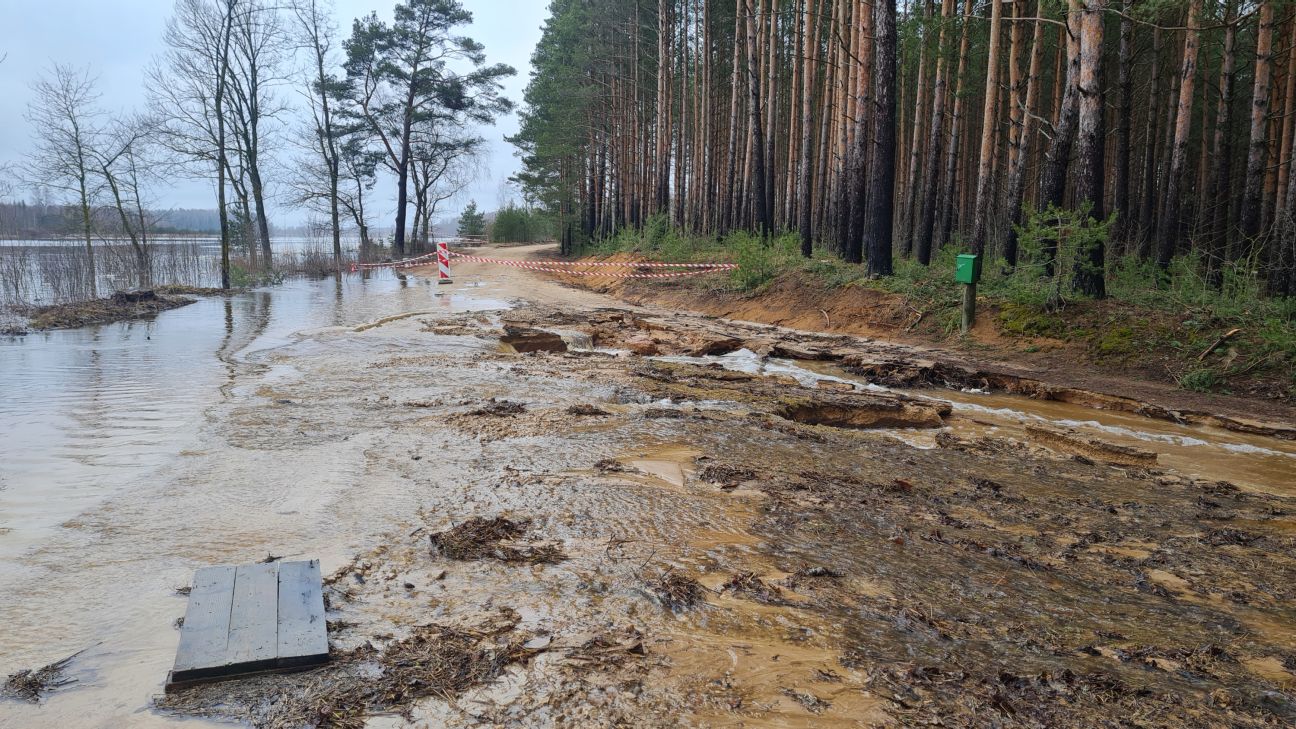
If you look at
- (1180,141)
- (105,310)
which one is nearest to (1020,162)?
(1180,141)

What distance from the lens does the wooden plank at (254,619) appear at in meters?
2.62

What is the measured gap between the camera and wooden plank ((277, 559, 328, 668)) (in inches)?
104

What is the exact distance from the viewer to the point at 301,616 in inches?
112

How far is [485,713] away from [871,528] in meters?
2.55

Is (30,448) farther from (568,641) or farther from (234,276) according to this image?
(234,276)

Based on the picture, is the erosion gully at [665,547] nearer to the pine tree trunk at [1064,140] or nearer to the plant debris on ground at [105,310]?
the pine tree trunk at [1064,140]

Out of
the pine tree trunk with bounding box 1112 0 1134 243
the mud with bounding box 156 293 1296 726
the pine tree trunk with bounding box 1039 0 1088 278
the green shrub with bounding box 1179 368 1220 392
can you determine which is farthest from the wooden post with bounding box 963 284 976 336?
the pine tree trunk with bounding box 1112 0 1134 243

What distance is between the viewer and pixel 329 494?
4574 millimetres

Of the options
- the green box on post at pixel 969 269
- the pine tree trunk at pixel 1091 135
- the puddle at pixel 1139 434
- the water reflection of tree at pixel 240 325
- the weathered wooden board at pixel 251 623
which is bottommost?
the puddle at pixel 1139 434

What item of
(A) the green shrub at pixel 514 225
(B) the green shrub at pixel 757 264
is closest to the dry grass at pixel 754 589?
(B) the green shrub at pixel 757 264

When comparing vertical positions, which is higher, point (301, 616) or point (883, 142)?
point (883, 142)

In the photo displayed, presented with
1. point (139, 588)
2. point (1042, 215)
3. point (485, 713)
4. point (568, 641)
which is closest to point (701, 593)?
point (568, 641)

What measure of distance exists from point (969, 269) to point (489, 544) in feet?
30.0

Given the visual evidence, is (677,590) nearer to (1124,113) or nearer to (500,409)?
(500,409)
